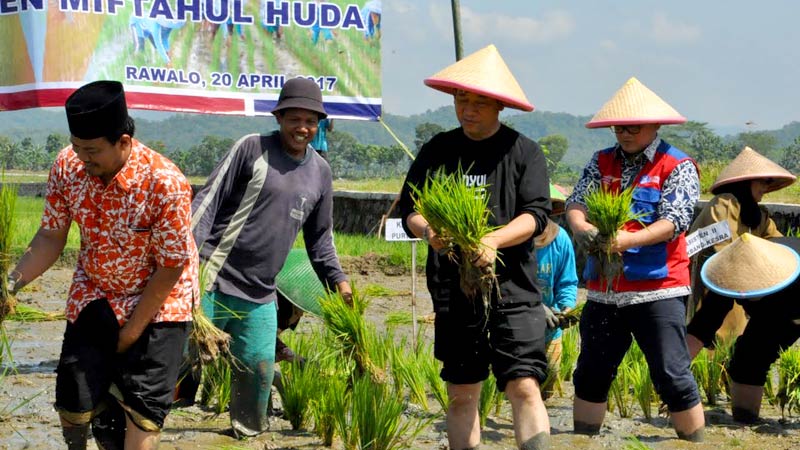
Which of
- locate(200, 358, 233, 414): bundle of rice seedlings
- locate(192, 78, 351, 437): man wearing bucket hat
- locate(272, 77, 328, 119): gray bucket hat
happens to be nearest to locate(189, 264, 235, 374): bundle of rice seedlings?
locate(192, 78, 351, 437): man wearing bucket hat

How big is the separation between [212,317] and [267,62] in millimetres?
5444

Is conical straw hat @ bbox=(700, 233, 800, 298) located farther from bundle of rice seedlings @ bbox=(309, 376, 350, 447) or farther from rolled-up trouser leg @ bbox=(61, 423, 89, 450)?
rolled-up trouser leg @ bbox=(61, 423, 89, 450)

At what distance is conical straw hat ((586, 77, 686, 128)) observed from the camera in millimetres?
A: 5344

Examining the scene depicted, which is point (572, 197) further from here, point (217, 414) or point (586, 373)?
point (217, 414)

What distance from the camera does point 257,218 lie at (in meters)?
5.41

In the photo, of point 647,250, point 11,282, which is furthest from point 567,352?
point 11,282

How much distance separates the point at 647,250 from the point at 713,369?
5.92ft

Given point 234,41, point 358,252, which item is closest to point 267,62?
point 234,41

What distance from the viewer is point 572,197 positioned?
555 centimetres

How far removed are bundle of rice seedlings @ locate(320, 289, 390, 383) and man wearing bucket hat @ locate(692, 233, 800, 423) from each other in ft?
5.91

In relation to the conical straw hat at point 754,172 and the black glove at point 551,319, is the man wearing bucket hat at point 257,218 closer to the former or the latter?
the black glove at point 551,319

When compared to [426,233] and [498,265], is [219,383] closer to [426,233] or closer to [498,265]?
[426,233]

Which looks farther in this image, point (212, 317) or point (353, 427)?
point (212, 317)

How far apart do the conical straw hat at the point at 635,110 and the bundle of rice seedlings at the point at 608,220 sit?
12.7 inches
